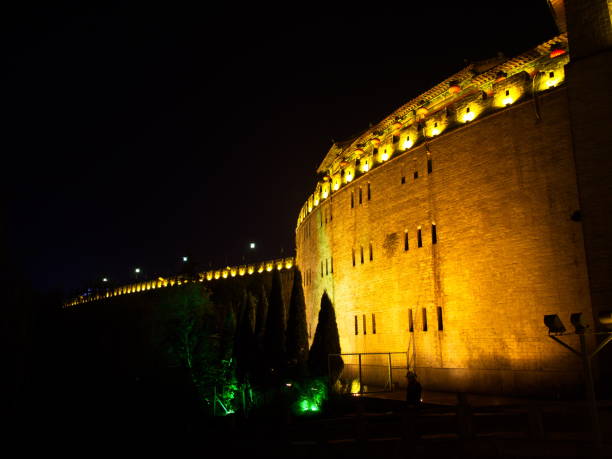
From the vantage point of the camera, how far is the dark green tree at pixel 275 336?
62.9ft

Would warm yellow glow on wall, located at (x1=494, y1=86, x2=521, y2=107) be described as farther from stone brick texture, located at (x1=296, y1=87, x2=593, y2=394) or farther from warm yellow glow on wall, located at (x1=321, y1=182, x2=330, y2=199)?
warm yellow glow on wall, located at (x1=321, y1=182, x2=330, y2=199)

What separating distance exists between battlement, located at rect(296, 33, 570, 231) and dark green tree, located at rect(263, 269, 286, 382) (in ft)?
20.4

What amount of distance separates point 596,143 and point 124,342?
41755 mm

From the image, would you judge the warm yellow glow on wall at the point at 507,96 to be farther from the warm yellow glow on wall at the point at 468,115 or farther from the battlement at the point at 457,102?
the warm yellow glow on wall at the point at 468,115

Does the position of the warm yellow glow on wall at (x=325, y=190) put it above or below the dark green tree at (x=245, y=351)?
above

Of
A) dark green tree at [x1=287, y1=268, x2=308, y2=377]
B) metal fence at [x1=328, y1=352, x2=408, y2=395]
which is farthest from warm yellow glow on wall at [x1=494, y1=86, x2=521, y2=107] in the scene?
dark green tree at [x1=287, y1=268, x2=308, y2=377]

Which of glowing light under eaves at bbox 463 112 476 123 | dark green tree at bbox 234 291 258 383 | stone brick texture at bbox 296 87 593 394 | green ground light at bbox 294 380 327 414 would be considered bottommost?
green ground light at bbox 294 380 327 414

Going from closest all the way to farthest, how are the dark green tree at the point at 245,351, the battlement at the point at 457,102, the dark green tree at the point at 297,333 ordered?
the battlement at the point at 457,102 → the dark green tree at the point at 297,333 → the dark green tree at the point at 245,351

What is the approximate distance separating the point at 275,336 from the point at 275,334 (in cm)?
8

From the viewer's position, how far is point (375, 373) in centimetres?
1919

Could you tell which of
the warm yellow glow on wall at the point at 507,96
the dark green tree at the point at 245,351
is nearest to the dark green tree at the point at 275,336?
the dark green tree at the point at 245,351

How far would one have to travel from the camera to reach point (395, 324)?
1884 centimetres

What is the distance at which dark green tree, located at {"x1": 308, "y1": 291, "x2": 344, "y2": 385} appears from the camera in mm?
17750

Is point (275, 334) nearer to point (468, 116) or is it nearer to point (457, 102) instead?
point (468, 116)
